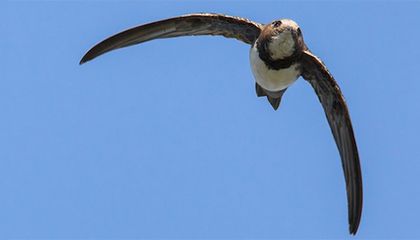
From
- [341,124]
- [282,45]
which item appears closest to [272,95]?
[341,124]

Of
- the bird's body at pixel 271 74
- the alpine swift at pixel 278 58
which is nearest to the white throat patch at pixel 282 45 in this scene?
the alpine swift at pixel 278 58

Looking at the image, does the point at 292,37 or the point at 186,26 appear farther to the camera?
the point at 186,26

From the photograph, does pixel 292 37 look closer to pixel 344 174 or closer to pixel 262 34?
pixel 262 34

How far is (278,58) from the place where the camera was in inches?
681

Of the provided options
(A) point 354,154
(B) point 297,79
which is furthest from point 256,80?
(A) point 354,154

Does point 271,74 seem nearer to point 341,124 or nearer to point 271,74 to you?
point 271,74

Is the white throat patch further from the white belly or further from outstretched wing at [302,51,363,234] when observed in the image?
outstretched wing at [302,51,363,234]

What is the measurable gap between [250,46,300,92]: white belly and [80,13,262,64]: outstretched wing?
37cm

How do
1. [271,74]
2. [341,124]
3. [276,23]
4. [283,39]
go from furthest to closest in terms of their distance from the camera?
[341,124]
[271,74]
[276,23]
[283,39]

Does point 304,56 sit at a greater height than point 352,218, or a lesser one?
greater

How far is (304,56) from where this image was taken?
1755cm

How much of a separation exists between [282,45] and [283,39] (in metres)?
0.10

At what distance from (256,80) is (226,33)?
2.87 ft

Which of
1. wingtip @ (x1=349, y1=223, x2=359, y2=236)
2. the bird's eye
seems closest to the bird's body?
the bird's eye
